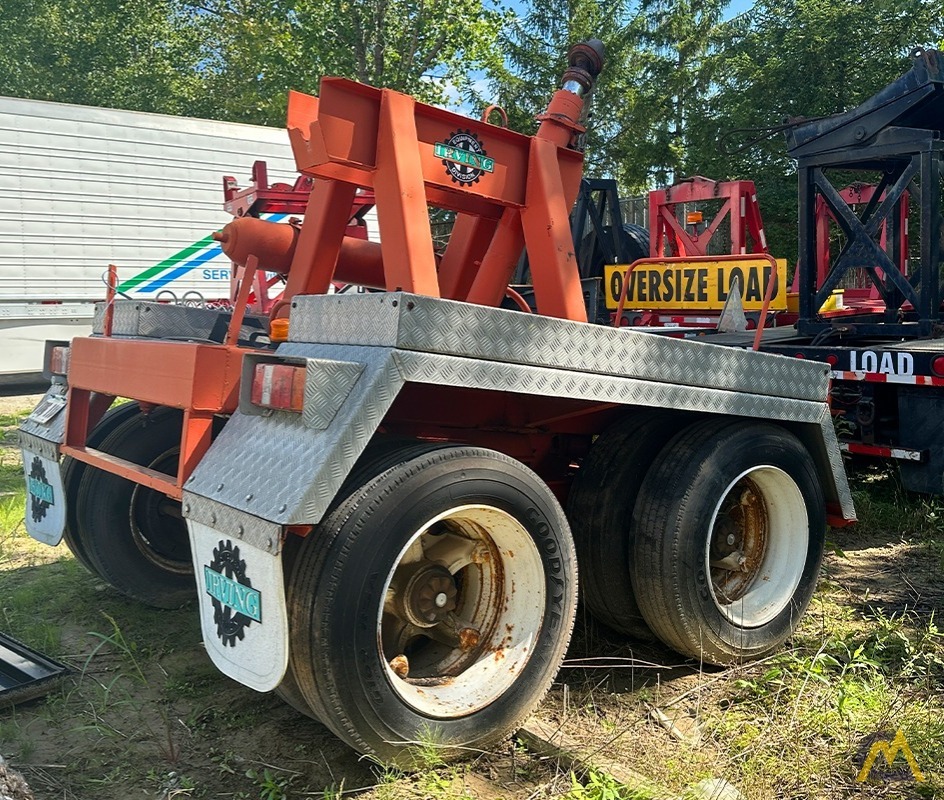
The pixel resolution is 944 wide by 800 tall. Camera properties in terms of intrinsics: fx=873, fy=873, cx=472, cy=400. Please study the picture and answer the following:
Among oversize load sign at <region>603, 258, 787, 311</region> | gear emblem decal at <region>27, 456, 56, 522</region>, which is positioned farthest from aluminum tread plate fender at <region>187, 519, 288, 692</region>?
oversize load sign at <region>603, 258, 787, 311</region>

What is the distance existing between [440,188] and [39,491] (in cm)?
214

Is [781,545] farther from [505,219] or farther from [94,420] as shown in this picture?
[94,420]

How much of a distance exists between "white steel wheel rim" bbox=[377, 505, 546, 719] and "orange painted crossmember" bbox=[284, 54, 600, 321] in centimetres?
92

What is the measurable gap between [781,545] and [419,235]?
6.29ft

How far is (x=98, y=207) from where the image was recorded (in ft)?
41.3

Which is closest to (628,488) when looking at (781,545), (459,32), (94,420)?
(781,545)

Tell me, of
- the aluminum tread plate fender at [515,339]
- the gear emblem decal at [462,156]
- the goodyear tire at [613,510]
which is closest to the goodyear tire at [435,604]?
the aluminum tread plate fender at [515,339]

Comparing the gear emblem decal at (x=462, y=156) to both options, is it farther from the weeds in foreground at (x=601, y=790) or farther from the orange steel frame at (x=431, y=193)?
the weeds in foreground at (x=601, y=790)

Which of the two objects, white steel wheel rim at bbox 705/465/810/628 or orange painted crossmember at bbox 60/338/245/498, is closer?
orange painted crossmember at bbox 60/338/245/498

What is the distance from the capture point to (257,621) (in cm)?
232

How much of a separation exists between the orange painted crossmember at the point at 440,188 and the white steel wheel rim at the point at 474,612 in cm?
92

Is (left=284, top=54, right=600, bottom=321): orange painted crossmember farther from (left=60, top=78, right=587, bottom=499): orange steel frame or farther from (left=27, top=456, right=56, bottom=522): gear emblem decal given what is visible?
(left=27, top=456, right=56, bottom=522): gear emblem decal

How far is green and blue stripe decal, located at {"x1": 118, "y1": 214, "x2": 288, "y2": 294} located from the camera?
13.1 meters

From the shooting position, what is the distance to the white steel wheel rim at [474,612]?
8.68ft
